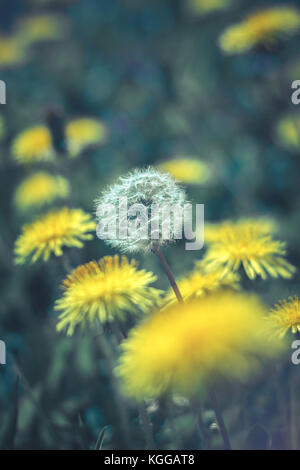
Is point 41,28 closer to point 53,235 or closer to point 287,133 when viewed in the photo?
point 287,133

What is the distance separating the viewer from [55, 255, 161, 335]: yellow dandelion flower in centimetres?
54

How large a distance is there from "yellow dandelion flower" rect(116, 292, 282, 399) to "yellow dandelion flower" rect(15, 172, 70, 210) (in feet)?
2.47

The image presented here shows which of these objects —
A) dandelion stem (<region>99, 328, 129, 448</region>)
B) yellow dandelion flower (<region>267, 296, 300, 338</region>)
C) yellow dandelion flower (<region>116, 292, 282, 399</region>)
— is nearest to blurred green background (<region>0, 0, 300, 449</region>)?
dandelion stem (<region>99, 328, 129, 448</region>)

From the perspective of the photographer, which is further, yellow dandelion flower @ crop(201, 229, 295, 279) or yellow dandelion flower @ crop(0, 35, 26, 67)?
yellow dandelion flower @ crop(0, 35, 26, 67)

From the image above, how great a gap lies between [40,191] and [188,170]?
42cm

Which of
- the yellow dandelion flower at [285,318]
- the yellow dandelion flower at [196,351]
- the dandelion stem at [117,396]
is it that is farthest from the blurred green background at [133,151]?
the yellow dandelion flower at [196,351]

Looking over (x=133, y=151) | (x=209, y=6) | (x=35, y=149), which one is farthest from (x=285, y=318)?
(x=209, y=6)

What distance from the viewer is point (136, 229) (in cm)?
54

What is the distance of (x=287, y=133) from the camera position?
1.25 m

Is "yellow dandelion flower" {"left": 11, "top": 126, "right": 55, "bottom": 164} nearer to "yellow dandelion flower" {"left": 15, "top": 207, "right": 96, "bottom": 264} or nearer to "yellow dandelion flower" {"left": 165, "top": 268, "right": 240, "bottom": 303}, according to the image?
"yellow dandelion flower" {"left": 15, "top": 207, "right": 96, "bottom": 264}

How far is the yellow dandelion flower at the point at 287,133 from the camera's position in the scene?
1.20 meters

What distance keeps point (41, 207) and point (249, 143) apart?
841mm

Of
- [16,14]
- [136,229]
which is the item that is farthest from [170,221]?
[16,14]
